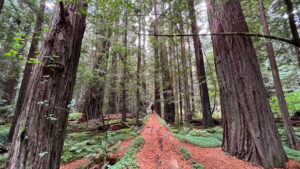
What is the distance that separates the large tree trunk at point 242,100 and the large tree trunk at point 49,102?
3.59m

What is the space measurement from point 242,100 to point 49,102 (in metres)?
4.22

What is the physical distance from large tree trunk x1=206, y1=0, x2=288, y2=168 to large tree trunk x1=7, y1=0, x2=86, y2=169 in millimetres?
3591

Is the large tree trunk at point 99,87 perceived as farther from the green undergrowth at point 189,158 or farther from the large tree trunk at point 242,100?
the large tree trunk at point 242,100

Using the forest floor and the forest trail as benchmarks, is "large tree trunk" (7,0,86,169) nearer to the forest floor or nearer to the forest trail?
the forest floor

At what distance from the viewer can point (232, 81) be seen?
3266 millimetres

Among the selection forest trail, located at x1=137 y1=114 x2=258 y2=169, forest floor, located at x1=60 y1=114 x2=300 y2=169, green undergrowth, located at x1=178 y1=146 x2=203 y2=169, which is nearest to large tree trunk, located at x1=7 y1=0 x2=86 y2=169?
forest floor, located at x1=60 y1=114 x2=300 y2=169

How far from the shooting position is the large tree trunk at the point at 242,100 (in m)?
2.75

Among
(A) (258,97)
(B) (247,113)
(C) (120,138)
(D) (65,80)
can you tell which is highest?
(D) (65,80)

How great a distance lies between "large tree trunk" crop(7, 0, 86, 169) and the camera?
1.91 m

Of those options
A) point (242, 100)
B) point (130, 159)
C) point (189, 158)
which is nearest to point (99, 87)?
point (130, 159)

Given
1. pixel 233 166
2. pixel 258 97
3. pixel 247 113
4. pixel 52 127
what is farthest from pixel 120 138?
pixel 258 97

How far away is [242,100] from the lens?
3.05 meters

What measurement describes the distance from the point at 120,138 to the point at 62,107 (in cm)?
327

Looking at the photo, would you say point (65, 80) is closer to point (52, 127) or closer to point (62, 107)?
point (62, 107)
